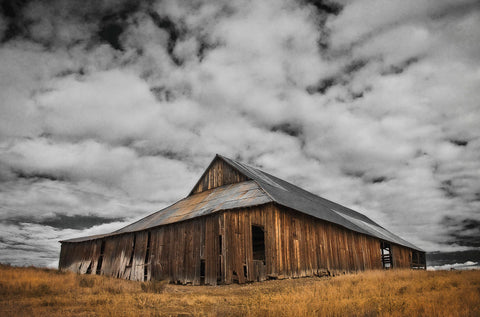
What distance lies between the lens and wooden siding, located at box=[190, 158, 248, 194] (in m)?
24.9

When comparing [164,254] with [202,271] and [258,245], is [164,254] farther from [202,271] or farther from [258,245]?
[258,245]

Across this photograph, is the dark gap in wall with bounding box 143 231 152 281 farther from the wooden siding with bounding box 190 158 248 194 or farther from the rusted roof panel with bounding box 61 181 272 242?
the wooden siding with bounding box 190 158 248 194

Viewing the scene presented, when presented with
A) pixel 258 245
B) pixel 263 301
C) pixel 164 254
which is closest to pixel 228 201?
pixel 164 254

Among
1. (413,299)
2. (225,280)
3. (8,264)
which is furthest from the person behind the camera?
(8,264)

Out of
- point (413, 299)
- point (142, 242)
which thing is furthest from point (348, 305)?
point (142, 242)

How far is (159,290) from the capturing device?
536 inches

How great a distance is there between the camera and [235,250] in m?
16.8

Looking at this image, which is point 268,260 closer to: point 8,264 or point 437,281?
point 437,281

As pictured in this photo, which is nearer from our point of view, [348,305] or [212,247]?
[348,305]

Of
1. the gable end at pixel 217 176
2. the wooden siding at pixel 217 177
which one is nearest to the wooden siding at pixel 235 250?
the gable end at pixel 217 176

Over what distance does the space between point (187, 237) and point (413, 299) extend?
13.1 meters

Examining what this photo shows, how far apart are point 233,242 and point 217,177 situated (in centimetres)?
1022

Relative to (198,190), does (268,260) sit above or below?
below

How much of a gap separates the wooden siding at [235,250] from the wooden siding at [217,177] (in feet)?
20.2
